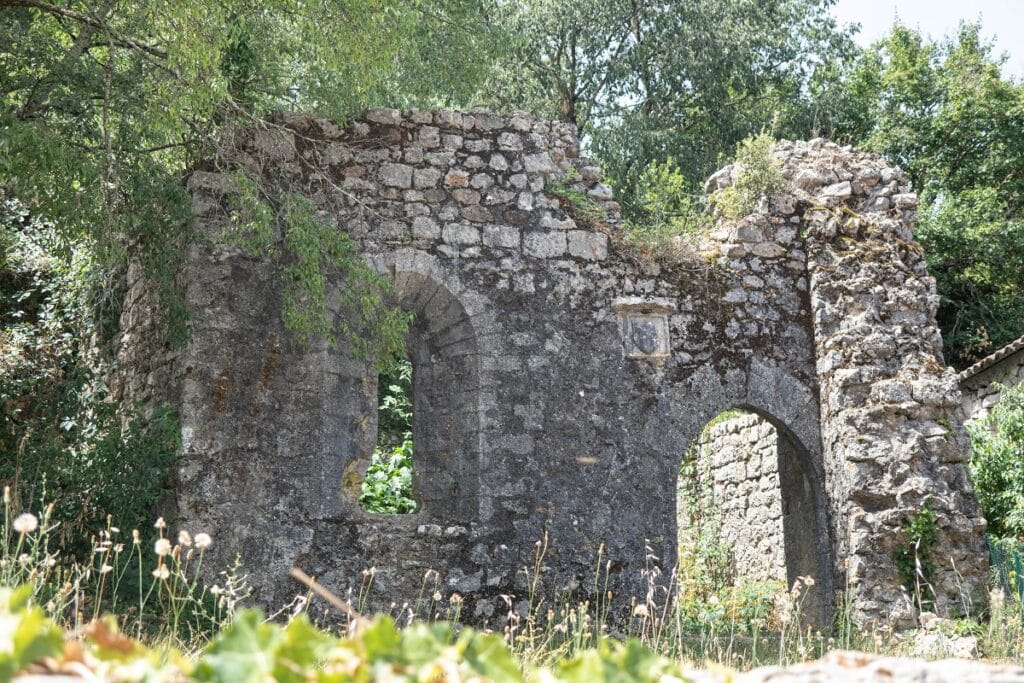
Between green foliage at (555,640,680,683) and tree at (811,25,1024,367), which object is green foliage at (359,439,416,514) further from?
tree at (811,25,1024,367)

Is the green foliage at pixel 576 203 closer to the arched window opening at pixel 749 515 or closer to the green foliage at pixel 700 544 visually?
the arched window opening at pixel 749 515

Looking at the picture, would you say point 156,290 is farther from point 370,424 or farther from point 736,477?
point 736,477

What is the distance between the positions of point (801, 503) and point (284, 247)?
4.73 m

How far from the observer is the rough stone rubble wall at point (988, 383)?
44.4ft

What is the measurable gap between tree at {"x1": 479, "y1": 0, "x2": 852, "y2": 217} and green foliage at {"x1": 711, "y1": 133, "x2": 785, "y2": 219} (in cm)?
982

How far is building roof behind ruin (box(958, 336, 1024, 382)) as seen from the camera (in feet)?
42.4

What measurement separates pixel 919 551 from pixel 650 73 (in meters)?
13.7

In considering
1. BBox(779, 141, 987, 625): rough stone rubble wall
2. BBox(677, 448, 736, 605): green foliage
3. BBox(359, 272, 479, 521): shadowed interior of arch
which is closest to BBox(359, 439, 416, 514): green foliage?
BBox(359, 272, 479, 521): shadowed interior of arch

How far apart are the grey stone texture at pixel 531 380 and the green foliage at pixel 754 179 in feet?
0.74

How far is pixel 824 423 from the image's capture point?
29.8ft

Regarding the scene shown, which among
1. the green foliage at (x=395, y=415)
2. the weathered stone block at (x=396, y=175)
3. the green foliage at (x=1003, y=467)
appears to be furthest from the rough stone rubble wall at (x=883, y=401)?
the green foliage at (x=395, y=415)

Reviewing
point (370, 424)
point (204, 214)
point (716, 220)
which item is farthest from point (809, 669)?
point (716, 220)

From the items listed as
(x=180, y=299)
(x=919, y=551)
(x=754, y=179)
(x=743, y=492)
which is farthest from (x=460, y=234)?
(x=743, y=492)

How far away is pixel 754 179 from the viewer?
32.0 ft
